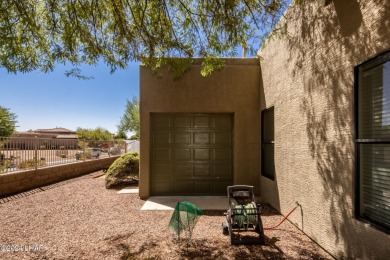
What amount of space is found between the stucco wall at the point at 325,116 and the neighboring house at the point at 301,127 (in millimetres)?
18

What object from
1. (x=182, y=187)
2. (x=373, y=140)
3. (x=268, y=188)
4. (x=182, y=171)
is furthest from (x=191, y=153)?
(x=373, y=140)

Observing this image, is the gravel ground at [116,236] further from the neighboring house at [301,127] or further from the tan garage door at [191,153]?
the tan garage door at [191,153]

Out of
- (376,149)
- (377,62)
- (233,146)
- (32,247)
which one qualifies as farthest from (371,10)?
(32,247)

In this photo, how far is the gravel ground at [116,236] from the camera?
4219 mm

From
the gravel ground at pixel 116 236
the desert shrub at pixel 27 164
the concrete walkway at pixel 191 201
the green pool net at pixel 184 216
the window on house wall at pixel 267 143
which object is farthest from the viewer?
the desert shrub at pixel 27 164

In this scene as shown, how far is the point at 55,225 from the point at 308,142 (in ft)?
18.4

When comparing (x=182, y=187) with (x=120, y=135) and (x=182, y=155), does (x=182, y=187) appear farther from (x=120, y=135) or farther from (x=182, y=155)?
(x=120, y=135)

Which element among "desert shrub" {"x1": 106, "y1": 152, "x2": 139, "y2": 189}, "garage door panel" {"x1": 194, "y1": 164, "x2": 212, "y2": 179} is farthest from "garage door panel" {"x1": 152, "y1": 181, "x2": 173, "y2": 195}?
"desert shrub" {"x1": 106, "y1": 152, "x2": 139, "y2": 189}

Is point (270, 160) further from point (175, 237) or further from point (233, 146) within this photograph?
point (175, 237)

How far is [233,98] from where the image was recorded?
27.0ft

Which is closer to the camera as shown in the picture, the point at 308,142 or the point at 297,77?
the point at 308,142

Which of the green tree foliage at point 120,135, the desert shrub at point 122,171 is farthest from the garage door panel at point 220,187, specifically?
the green tree foliage at point 120,135

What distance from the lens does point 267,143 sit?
25.0 feet

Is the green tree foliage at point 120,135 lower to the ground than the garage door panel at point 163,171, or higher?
higher
